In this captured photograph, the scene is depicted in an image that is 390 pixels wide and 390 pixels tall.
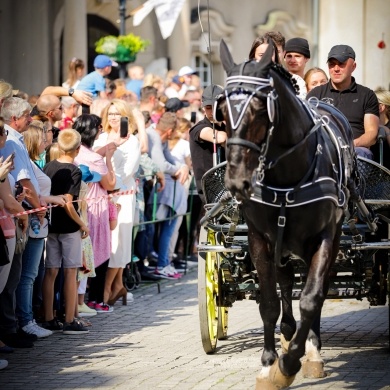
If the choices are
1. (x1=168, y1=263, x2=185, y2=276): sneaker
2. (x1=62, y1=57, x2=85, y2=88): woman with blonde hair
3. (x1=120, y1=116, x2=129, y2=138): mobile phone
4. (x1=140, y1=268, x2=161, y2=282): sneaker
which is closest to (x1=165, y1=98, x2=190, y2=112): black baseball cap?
(x1=62, y1=57, x2=85, y2=88): woman with blonde hair

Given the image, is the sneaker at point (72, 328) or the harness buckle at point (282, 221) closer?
the harness buckle at point (282, 221)

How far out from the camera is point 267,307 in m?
8.41

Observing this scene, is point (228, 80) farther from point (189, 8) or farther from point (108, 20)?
point (189, 8)

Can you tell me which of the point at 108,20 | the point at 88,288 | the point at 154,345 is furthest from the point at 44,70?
the point at 154,345

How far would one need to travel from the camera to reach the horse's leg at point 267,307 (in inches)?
317

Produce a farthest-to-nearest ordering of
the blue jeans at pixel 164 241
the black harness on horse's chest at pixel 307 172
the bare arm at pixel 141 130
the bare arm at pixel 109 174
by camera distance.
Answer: the blue jeans at pixel 164 241, the bare arm at pixel 141 130, the bare arm at pixel 109 174, the black harness on horse's chest at pixel 307 172

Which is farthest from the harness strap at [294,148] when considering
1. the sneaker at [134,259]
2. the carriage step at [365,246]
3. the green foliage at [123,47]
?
the green foliage at [123,47]

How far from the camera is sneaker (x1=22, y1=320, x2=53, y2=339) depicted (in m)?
10.6

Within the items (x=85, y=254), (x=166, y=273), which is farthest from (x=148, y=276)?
(x=85, y=254)

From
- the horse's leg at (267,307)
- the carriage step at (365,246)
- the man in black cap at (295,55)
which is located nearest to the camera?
the horse's leg at (267,307)

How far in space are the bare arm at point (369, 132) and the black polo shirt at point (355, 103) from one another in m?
0.06

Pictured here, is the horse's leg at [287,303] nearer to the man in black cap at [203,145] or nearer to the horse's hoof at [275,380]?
the horse's hoof at [275,380]

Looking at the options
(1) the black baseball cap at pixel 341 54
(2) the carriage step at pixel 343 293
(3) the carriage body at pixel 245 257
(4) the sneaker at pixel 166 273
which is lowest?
(4) the sneaker at pixel 166 273

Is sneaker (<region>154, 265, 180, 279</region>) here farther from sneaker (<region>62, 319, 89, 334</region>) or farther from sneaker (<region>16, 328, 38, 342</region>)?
sneaker (<region>16, 328, 38, 342</region>)
